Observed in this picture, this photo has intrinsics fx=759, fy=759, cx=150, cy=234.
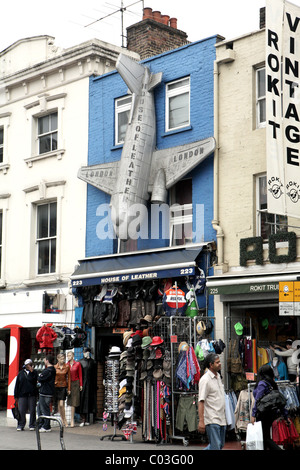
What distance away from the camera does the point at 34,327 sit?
71.2 feet

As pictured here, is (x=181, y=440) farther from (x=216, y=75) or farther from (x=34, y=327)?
(x=216, y=75)

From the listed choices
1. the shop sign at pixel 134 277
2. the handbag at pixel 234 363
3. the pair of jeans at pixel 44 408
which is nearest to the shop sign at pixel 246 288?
the shop sign at pixel 134 277

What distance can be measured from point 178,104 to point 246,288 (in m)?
5.62

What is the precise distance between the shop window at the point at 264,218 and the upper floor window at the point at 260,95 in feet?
4.66

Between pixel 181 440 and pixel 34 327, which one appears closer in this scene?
pixel 181 440

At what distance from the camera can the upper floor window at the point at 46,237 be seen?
22.5 m

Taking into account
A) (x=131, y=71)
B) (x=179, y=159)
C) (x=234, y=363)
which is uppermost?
(x=131, y=71)

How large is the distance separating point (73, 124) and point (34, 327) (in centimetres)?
600

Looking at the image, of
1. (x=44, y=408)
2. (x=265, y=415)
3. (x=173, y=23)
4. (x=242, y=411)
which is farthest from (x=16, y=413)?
(x=173, y=23)

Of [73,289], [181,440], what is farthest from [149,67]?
[181,440]

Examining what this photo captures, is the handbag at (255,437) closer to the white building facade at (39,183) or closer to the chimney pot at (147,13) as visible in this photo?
the white building facade at (39,183)

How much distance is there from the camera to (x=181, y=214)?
1912 cm

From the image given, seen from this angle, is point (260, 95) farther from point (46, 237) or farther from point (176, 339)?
point (46, 237)
